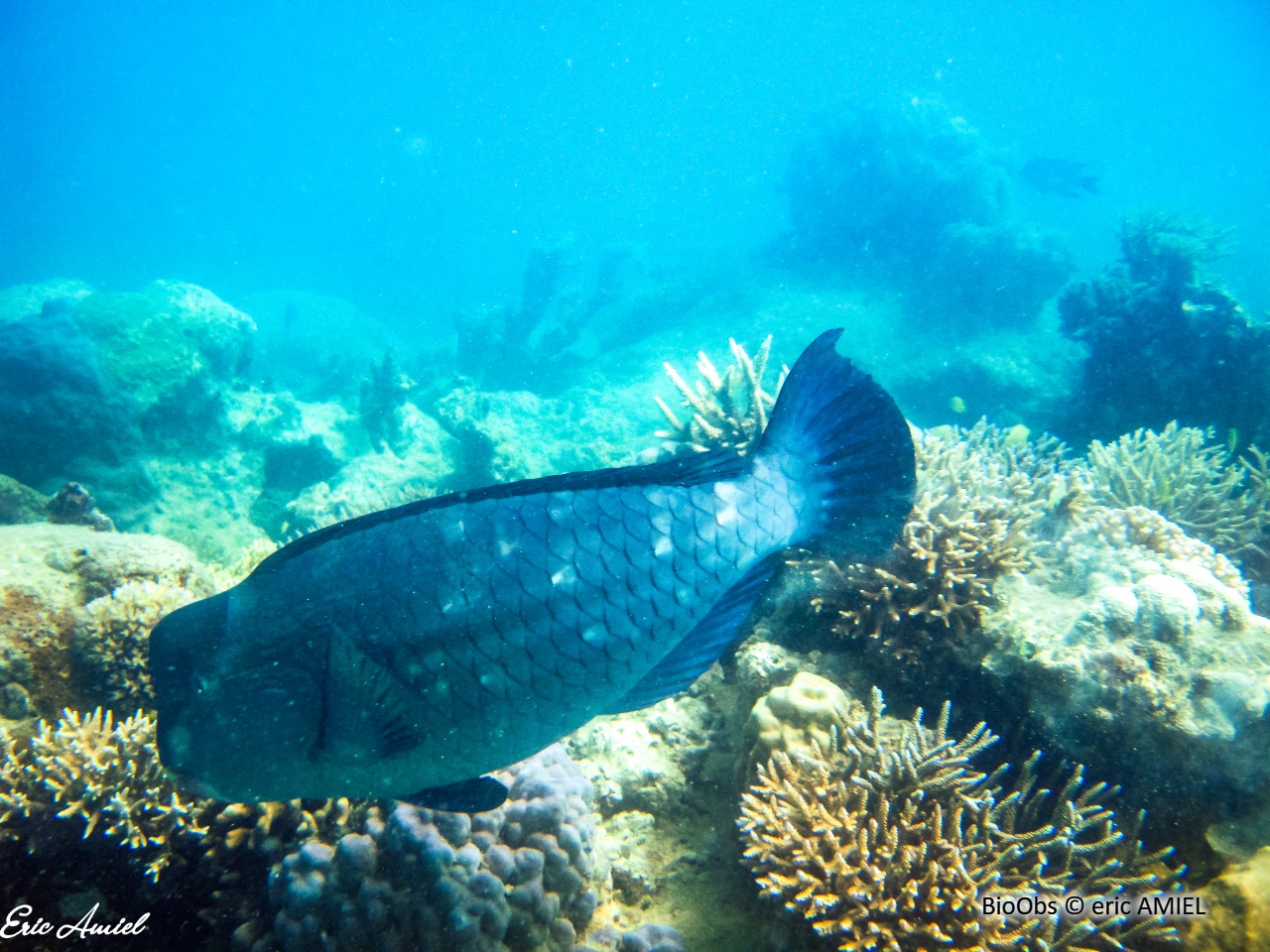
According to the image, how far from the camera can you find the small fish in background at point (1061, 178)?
75.7 ft

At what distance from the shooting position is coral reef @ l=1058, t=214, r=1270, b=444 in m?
9.20

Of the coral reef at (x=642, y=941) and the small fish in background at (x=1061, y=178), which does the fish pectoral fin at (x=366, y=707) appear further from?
the small fish in background at (x=1061, y=178)

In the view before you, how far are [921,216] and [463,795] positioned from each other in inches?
938

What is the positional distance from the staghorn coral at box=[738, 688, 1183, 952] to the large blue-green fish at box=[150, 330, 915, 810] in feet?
4.46

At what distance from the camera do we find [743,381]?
16.7 feet

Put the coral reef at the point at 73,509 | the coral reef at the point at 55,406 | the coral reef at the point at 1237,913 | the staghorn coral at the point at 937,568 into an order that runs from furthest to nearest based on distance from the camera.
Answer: the coral reef at the point at 55,406, the coral reef at the point at 73,509, the staghorn coral at the point at 937,568, the coral reef at the point at 1237,913

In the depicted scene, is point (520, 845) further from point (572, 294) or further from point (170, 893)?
point (572, 294)

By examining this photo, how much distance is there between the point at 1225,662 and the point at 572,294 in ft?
65.2

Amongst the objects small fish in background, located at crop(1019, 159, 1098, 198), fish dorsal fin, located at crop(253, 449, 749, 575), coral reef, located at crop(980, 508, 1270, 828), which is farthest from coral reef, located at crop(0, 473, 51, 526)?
small fish in background, located at crop(1019, 159, 1098, 198)

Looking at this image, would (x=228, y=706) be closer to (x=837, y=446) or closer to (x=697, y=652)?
(x=697, y=652)

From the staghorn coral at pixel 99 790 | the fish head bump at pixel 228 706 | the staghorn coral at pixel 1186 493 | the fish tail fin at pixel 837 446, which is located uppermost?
the staghorn coral at pixel 1186 493

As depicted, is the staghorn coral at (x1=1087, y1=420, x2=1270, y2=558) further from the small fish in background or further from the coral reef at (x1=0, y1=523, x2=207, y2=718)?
the small fish in background

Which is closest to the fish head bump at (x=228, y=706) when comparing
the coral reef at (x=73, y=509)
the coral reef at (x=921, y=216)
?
the coral reef at (x=73, y=509)

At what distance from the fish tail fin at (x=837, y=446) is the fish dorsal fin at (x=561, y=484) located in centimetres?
18
